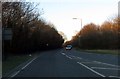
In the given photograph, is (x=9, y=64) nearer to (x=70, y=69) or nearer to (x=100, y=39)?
(x=70, y=69)

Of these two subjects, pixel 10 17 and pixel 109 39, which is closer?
pixel 10 17

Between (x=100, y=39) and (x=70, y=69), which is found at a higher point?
(x=100, y=39)

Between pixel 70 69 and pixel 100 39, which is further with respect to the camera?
pixel 100 39

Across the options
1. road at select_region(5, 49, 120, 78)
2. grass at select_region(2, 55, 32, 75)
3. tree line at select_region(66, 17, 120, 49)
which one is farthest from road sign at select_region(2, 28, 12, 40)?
tree line at select_region(66, 17, 120, 49)

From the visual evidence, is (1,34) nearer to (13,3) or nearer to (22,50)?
(13,3)

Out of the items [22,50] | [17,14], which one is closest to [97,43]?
[22,50]

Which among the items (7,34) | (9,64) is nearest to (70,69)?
(9,64)

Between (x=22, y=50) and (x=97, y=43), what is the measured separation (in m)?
Answer: 51.5

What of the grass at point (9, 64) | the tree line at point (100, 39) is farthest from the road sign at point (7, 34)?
the tree line at point (100, 39)

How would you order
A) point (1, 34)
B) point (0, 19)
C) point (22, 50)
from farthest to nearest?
1. point (22, 50)
2. point (0, 19)
3. point (1, 34)

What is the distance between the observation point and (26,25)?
209ft

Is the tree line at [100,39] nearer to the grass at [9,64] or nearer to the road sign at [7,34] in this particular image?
the grass at [9,64]

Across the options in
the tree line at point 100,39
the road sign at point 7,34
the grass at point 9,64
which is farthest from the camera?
the tree line at point 100,39

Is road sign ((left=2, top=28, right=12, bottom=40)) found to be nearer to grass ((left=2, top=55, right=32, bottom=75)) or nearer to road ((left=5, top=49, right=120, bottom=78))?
grass ((left=2, top=55, right=32, bottom=75))
